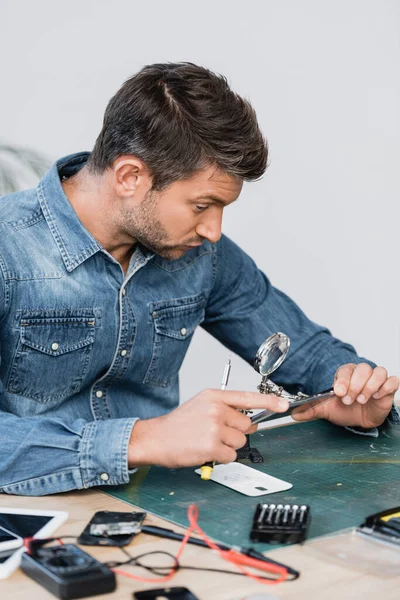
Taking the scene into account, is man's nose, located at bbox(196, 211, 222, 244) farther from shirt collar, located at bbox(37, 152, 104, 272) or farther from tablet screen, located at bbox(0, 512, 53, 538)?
tablet screen, located at bbox(0, 512, 53, 538)

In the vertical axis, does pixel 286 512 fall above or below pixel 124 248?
below

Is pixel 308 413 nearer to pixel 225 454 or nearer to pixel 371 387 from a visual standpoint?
pixel 371 387

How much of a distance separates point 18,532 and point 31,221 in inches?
31.5

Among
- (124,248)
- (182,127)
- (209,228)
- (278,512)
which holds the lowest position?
(278,512)

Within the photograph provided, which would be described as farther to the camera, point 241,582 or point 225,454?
point 225,454

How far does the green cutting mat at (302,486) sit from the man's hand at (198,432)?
0.22 feet

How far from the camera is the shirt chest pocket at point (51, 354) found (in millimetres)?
1846

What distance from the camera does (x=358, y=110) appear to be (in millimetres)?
3494

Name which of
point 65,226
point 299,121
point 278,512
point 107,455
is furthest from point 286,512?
point 299,121

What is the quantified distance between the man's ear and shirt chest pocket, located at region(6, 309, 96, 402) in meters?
0.28

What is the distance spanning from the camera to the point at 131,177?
193 centimetres

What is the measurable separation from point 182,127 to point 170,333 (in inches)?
19.7

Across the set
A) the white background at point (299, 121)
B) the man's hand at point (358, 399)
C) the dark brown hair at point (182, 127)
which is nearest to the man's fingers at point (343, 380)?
the man's hand at point (358, 399)

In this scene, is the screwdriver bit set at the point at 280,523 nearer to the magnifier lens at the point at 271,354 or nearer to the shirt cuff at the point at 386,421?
the magnifier lens at the point at 271,354
